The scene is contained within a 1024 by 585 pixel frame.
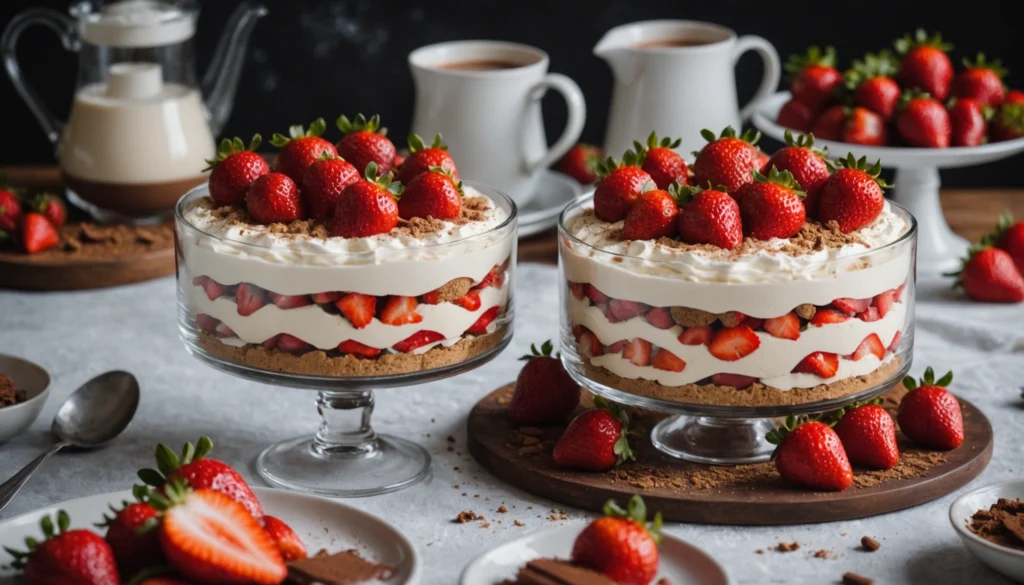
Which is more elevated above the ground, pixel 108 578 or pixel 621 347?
pixel 621 347

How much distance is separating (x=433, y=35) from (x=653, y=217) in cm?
185

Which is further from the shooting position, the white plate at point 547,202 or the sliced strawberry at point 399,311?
the white plate at point 547,202

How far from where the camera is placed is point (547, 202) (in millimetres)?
2738

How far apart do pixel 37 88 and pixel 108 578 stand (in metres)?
2.30

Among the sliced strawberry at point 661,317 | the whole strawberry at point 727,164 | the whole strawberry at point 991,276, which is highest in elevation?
the whole strawberry at point 727,164

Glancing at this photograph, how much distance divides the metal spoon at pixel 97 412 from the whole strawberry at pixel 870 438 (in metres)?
0.96

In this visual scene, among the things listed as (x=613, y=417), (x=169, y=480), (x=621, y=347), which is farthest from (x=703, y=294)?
(x=169, y=480)

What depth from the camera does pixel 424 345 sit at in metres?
1.59

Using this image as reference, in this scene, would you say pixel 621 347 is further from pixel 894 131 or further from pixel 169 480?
pixel 894 131

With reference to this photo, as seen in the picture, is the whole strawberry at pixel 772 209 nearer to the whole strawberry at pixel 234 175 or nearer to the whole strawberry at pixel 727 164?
the whole strawberry at pixel 727 164

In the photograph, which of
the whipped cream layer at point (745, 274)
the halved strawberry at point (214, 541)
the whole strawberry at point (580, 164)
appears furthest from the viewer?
the whole strawberry at point (580, 164)

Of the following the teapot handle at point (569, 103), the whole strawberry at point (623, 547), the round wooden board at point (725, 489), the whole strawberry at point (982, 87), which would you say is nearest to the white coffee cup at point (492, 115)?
the teapot handle at point (569, 103)

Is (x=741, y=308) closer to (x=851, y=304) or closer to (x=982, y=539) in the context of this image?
(x=851, y=304)

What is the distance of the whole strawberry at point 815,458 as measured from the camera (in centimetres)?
157
